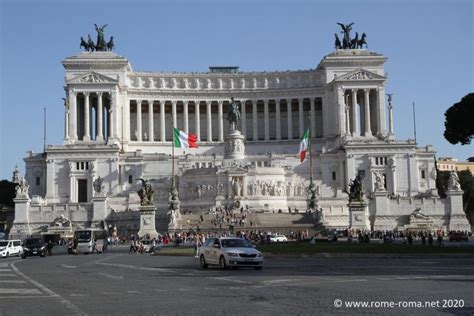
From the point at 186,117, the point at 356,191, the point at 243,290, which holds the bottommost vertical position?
the point at 243,290

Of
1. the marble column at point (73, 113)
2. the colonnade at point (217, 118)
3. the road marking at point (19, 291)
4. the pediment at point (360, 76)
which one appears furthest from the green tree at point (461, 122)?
the marble column at point (73, 113)

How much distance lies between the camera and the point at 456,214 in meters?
87.2

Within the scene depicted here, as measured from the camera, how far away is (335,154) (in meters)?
111

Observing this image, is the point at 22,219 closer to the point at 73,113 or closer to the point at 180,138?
the point at 180,138

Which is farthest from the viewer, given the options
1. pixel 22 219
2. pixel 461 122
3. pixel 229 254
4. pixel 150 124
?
pixel 150 124

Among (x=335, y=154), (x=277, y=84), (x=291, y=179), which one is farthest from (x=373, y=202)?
(x=277, y=84)

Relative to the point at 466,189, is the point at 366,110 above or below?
above

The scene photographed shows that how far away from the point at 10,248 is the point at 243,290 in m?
40.7

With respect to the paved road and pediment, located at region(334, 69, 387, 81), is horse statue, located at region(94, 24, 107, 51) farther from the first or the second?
the paved road

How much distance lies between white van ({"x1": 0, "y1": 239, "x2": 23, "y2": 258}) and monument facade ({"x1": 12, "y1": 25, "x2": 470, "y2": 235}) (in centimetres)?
2442

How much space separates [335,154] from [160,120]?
3430 cm

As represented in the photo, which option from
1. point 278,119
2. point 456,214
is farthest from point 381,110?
point 456,214

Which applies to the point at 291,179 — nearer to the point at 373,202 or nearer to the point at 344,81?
the point at 373,202

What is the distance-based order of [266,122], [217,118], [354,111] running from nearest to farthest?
[354,111] < [266,122] < [217,118]
